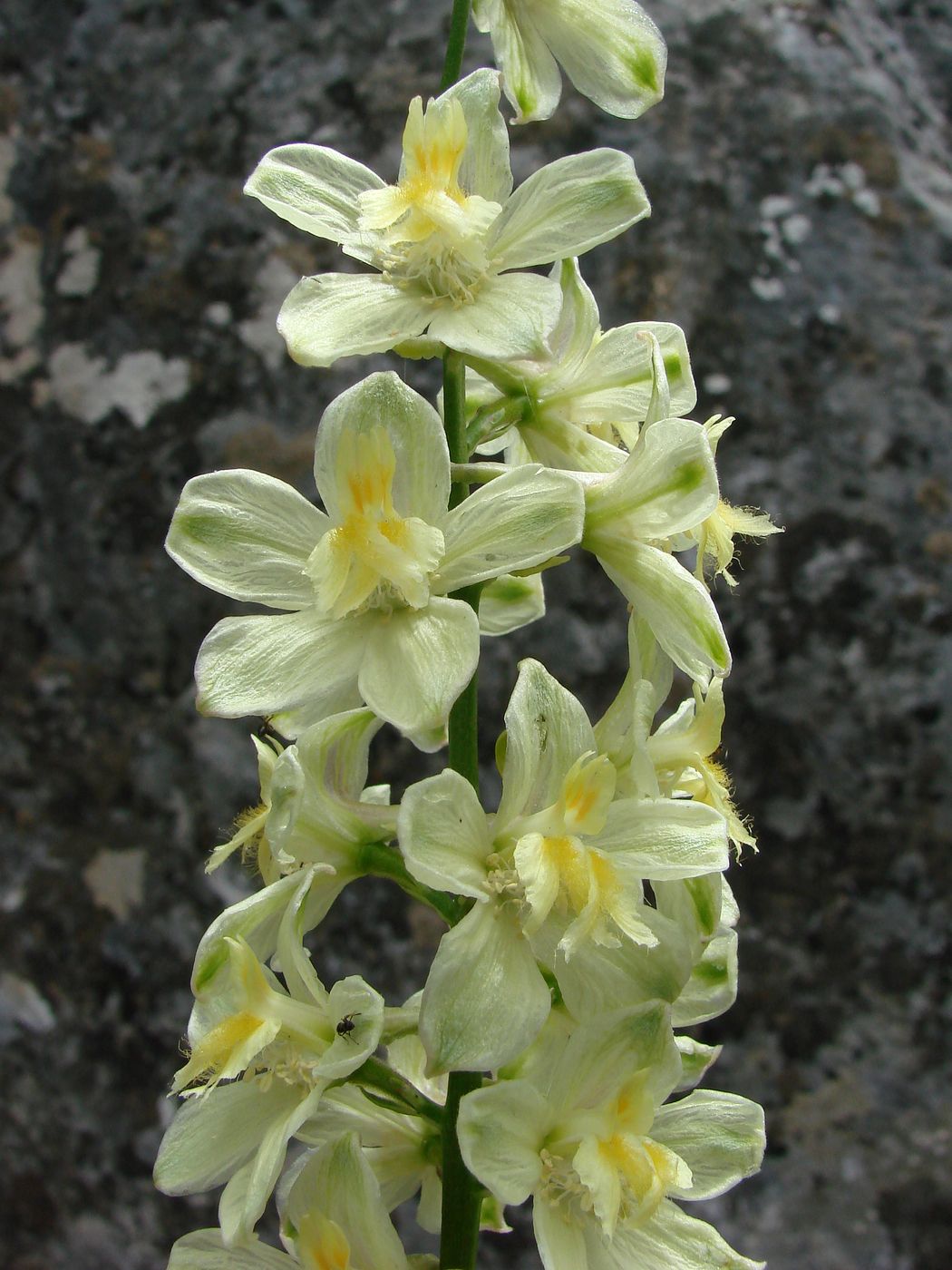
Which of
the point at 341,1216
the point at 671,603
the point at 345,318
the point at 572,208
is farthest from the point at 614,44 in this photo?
the point at 341,1216

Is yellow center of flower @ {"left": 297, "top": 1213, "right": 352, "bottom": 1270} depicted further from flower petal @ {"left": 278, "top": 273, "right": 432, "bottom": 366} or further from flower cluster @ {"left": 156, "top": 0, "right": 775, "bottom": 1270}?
flower petal @ {"left": 278, "top": 273, "right": 432, "bottom": 366}

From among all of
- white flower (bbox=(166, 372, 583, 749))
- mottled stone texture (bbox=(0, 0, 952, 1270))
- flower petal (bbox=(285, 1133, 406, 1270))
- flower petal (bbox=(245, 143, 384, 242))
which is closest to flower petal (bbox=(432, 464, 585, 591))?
white flower (bbox=(166, 372, 583, 749))

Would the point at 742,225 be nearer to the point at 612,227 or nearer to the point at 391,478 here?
the point at 612,227

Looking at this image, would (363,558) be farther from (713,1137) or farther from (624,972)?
(713,1137)

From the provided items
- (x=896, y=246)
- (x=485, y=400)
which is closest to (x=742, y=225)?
(x=896, y=246)

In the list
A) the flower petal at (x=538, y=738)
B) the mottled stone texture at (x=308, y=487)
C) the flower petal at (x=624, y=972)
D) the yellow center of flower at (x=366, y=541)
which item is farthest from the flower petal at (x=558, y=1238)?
the mottled stone texture at (x=308, y=487)

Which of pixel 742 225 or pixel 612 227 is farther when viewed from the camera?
pixel 742 225
